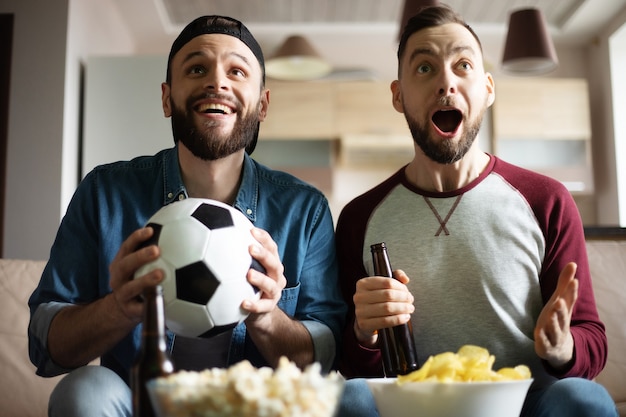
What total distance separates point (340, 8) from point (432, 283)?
4300mm

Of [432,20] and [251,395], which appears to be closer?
[251,395]

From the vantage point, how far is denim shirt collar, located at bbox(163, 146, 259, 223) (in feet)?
5.41

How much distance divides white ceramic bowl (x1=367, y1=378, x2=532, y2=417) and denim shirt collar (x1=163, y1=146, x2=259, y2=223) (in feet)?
2.41

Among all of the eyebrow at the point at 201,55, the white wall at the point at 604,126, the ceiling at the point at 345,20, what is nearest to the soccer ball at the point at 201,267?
the eyebrow at the point at 201,55

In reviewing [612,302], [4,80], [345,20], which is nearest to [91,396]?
[612,302]

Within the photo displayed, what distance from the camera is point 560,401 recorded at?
1.21 m

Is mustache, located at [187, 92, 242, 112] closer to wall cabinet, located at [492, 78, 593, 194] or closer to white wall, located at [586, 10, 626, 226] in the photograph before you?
wall cabinet, located at [492, 78, 593, 194]

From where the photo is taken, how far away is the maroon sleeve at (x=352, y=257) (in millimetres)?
1572

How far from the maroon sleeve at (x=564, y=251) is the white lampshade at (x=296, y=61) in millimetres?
2867

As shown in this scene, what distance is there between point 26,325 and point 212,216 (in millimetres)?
1160

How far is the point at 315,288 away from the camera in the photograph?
1.62 meters

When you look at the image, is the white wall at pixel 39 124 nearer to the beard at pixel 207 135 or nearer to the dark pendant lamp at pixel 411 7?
the dark pendant lamp at pixel 411 7

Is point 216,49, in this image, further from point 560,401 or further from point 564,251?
point 560,401

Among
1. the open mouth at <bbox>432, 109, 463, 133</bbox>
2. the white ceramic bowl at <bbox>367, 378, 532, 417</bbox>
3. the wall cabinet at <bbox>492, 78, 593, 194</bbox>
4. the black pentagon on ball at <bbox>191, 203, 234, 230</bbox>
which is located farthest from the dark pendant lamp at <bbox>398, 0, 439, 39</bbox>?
the wall cabinet at <bbox>492, 78, 593, 194</bbox>
